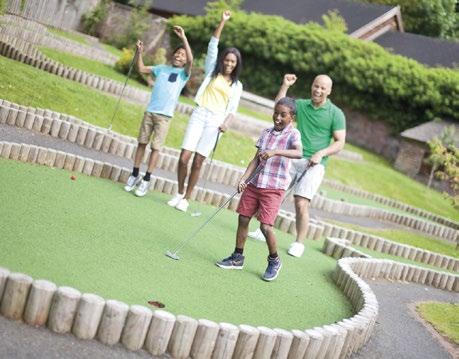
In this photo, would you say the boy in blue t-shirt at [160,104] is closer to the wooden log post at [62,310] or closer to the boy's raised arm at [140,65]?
the boy's raised arm at [140,65]

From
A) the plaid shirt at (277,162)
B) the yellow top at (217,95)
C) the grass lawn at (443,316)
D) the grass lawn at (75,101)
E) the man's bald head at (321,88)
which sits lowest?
the grass lawn at (443,316)

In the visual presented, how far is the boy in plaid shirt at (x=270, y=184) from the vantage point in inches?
260

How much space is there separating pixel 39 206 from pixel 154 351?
2586mm

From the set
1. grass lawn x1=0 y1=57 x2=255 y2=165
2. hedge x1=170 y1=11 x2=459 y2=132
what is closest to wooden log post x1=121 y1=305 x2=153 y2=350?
grass lawn x1=0 y1=57 x2=255 y2=165

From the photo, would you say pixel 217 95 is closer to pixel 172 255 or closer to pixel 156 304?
pixel 172 255

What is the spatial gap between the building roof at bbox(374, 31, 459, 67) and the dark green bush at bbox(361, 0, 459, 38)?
47.0ft

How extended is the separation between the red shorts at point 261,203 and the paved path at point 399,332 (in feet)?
4.67

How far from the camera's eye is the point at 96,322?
423 cm

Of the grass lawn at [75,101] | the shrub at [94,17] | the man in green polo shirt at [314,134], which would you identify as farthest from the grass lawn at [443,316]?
the shrub at [94,17]

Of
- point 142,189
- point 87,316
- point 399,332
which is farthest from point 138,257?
point 142,189

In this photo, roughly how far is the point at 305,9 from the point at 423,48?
6.73 metres

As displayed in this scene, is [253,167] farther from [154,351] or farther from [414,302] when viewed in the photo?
[414,302]

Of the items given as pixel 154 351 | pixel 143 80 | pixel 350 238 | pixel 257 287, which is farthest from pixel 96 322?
pixel 143 80

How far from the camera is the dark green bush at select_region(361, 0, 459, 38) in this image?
53.2 metres
